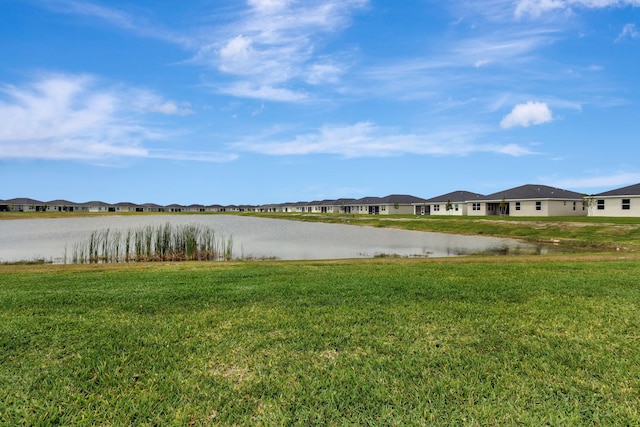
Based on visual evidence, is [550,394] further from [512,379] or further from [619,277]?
[619,277]

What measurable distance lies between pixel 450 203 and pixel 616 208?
26.2 metres

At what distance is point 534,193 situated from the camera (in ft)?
176

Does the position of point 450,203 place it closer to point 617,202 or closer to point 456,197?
point 456,197

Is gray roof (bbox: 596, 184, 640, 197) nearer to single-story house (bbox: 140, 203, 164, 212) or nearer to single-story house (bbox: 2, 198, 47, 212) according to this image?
single-story house (bbox: 2, 198, 47, 212)

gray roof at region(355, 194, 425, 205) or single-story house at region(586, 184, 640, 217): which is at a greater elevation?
gray roof at region(355, 194, 425, 205)

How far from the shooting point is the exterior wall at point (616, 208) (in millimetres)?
43131

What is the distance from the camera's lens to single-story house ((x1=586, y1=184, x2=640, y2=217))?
43.3 m

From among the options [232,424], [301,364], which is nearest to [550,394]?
[301,364]

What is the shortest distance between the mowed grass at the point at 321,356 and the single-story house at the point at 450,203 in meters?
61.8

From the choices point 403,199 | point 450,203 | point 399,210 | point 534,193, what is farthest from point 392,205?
point 534,193

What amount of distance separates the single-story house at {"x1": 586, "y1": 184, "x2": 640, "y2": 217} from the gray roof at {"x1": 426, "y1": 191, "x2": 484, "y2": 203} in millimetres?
21955

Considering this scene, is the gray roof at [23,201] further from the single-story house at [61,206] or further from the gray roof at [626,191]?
the gray roof at [626,191]

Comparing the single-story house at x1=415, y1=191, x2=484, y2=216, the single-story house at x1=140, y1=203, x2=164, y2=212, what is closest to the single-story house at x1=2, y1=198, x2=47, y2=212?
the single-story house at x1=140, y1=203, x2=164, y2=212

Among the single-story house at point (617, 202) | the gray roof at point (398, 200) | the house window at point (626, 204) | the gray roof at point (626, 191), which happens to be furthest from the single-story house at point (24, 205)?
the house window at point (626, 204)
